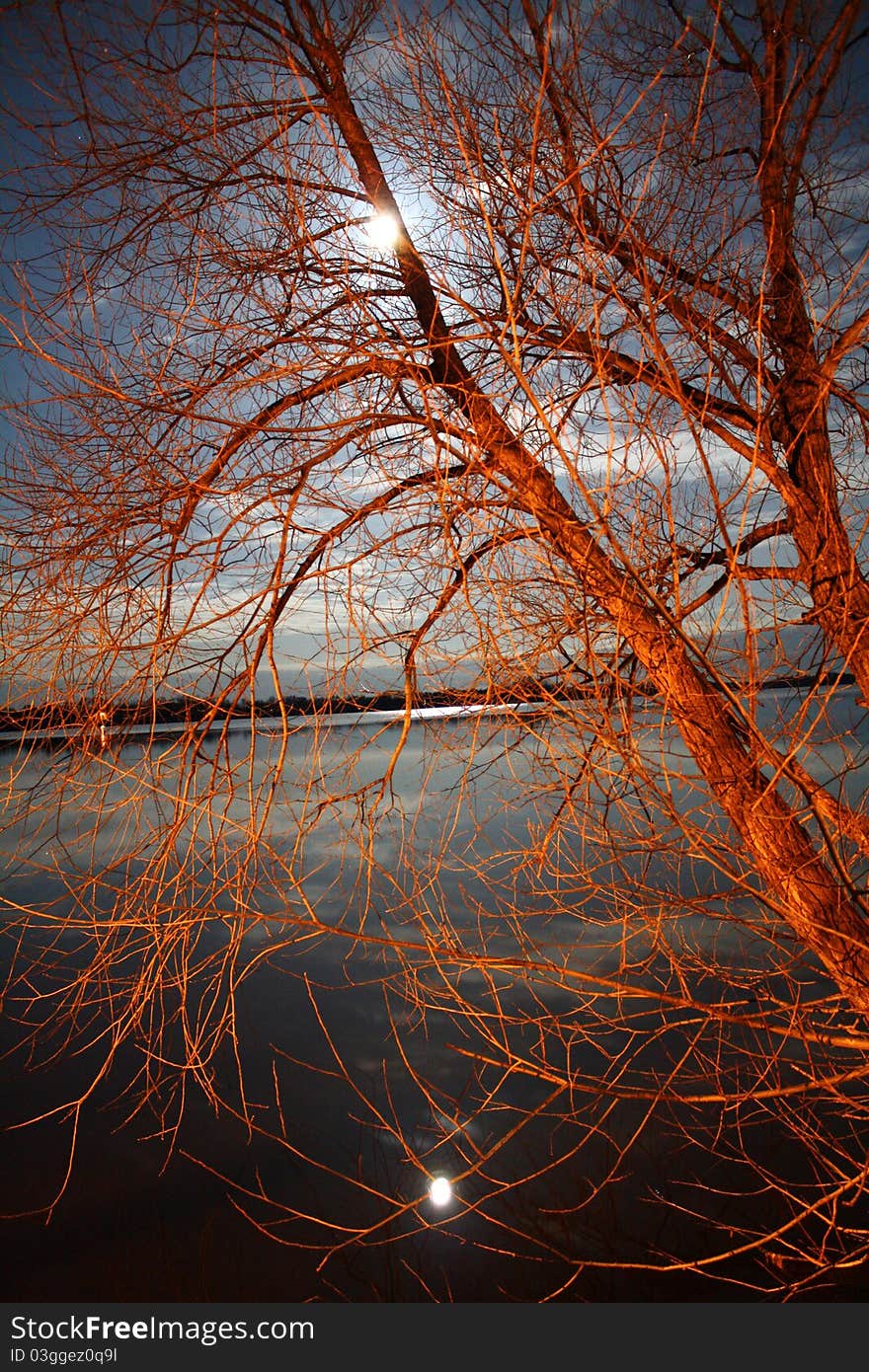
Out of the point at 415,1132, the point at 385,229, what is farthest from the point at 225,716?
the point at 415,1132

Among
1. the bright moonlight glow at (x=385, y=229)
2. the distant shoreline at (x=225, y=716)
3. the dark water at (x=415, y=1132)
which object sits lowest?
the dark water at (x=415, y=1132)

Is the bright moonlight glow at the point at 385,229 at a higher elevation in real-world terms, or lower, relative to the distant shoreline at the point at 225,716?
higher

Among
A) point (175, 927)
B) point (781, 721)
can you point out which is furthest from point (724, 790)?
point (175, 927)

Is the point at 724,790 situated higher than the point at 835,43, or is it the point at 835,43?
the point at 835,43

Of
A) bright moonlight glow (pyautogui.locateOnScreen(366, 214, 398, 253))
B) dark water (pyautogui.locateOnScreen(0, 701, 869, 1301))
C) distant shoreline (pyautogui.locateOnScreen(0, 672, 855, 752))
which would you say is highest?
bright moonlight glow (pyautogui.locateOnScreen(366, 214, 398, 253))

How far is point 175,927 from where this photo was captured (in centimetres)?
152

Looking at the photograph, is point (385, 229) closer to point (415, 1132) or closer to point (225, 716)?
point (225, 716)

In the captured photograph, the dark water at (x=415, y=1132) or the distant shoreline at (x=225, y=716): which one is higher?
the distant shoreline at (x=225, y=716)

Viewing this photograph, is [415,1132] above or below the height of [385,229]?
below

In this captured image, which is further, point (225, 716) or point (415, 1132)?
point (415, 1132)

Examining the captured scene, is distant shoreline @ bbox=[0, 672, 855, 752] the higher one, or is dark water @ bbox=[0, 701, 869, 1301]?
distant shoreline @ bbox=[0, 672, 855, 752]

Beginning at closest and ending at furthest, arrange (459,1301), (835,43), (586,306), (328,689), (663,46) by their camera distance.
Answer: (586,306), (328,689), (835,43), (663,46), (459,1301)

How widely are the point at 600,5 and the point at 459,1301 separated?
381 cm
